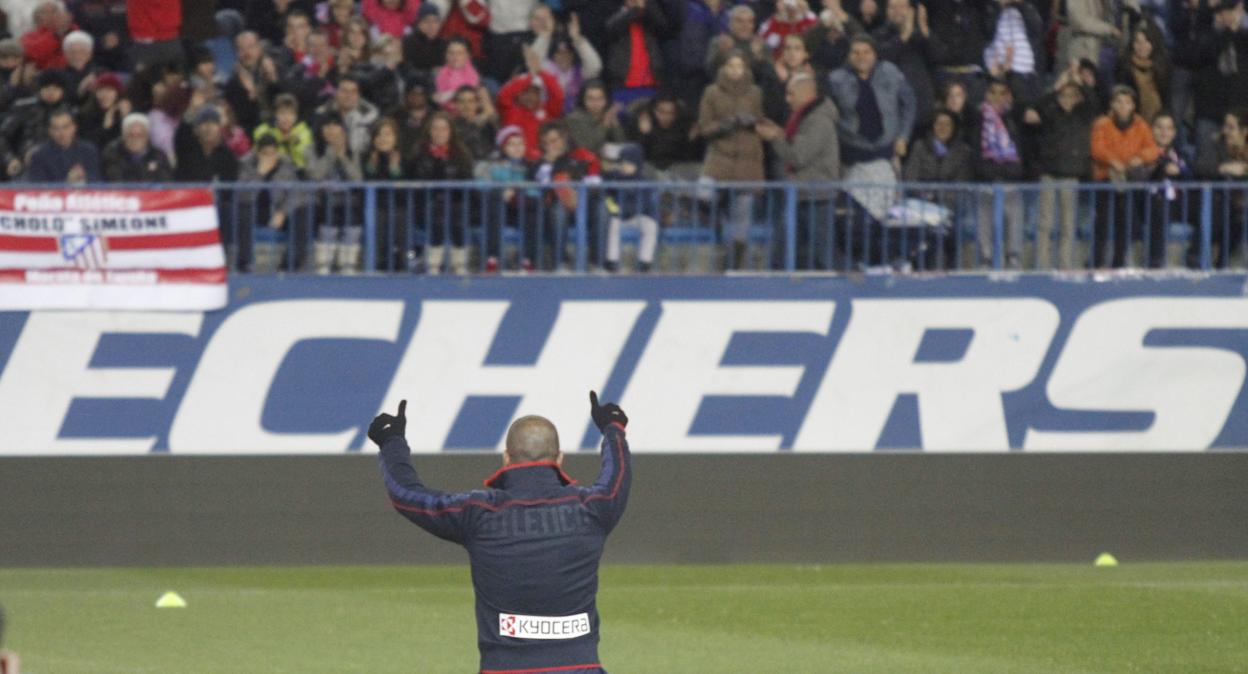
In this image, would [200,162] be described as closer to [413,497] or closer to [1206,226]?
[1206,226]

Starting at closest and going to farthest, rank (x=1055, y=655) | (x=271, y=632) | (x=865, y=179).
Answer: (x=1055, y=655)
(x=271, y=632)
(x=865, y=179)

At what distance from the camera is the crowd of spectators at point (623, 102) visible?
16.8 metres

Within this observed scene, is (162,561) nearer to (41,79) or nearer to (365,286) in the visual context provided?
(365,286)

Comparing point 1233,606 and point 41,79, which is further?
point 41,79

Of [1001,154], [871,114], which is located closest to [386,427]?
[871,114]

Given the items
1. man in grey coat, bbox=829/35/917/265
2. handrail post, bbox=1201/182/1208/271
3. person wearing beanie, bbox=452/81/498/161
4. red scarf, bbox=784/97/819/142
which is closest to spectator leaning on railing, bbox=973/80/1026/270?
man in grey coat, bbox=829/35/917/265

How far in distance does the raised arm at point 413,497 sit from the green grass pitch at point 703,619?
14.7 ft

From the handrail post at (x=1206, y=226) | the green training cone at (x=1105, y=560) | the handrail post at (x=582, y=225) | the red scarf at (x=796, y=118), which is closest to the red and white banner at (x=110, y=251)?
the handrail post at (x=582, y=225)

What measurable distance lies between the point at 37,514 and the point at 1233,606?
351 inches

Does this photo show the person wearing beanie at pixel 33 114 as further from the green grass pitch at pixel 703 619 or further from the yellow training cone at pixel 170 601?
the yellow training cone at pixel 170 601

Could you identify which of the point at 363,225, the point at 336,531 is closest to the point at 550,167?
the point at 363,225

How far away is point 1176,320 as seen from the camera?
17000 mm

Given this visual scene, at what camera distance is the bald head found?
7496 millimetres

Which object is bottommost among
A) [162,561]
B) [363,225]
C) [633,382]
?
[162,561]
